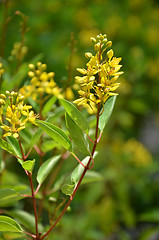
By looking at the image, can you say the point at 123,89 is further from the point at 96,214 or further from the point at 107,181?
the point at 96,214

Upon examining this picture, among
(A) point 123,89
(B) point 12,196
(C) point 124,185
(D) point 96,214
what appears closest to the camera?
(B) point 12,196

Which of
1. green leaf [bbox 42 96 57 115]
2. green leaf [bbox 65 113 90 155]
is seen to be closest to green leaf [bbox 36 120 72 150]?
green leaf [bbox 65 113 90 155]

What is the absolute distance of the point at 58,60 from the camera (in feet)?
7.24

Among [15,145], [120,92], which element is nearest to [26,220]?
[15,145]

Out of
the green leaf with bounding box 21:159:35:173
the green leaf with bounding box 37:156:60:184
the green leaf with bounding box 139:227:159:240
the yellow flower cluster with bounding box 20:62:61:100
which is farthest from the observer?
the green leaf with bounding box 139:227:159:240

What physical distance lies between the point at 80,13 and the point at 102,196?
154 centimetres

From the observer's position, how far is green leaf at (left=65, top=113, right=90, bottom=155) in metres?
0.67

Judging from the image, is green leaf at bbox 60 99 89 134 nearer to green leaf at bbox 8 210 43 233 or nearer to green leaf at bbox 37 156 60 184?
green leaf at bbox 37 156 60 184

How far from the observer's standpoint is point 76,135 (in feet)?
2.19

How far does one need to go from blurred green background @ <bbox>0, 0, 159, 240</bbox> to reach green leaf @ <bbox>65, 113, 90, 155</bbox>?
0.82m

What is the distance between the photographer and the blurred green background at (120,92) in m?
1.87

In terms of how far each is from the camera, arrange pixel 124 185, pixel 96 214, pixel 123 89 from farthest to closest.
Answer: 1. pixel 123 89
2. pixel 124 185
3. pixel 96 214

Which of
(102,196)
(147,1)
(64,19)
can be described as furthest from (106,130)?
(147,1)

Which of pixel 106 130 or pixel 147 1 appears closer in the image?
pixel 106 130
